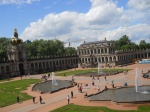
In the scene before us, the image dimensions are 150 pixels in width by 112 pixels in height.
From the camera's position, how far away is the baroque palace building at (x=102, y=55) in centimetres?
11981

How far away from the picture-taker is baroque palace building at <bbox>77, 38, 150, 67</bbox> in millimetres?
119812

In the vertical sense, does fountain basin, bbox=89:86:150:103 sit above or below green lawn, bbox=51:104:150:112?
above

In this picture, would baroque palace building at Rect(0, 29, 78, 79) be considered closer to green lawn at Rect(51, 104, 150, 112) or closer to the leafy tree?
the leafy tree

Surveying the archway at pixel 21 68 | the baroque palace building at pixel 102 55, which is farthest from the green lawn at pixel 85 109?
the baroque palace building at pixel 102 55

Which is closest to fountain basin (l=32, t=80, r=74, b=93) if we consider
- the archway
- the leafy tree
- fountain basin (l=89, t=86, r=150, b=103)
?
fountain basin (l=89, t=86, r=150, b=103)

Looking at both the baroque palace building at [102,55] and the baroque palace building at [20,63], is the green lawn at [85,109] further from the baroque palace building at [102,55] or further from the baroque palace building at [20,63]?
the baroque palace building at [102,55]

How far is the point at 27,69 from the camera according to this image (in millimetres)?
104000

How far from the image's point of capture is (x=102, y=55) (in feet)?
403

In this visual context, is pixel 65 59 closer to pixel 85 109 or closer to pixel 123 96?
pixel 123 96

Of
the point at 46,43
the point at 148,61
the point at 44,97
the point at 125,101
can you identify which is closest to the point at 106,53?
the point at 148,61

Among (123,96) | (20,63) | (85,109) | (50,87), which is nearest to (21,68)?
(20,63)

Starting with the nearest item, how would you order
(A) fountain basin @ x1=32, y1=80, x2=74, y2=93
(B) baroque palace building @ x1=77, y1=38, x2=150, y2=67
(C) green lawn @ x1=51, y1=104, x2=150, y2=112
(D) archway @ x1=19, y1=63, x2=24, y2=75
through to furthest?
1. (C) green lawn @ x1=51, y1=104, x2=150, y2=112
2. (A) fountain basin @ x1=32, y1=80, x2=74, y2=93
3. (D) archway @ x1=19, y1=63, x2=24, y2=75
4. (B) baroque palace building @ x1=77, y1=38, x2=150, y2=67

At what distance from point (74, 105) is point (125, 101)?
25.9 ft

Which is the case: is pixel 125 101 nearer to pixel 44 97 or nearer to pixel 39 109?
pixel 39 109
